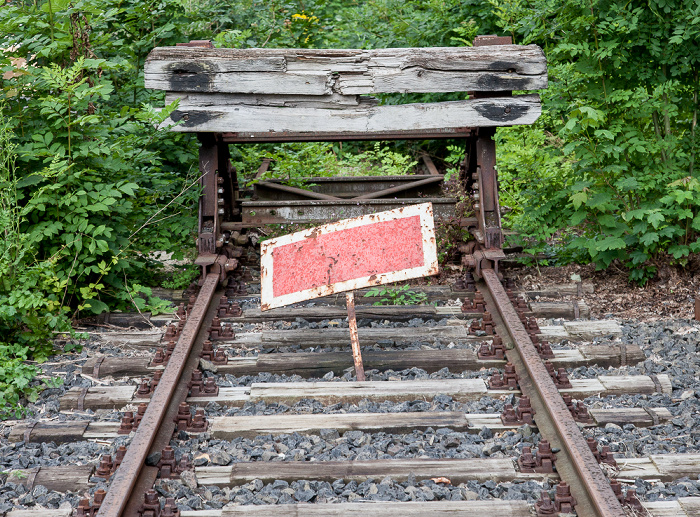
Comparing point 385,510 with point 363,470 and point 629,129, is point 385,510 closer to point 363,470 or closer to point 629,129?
point 363,470

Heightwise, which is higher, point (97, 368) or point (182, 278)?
point (97, 368)

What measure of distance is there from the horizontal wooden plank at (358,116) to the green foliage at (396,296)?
130 cm

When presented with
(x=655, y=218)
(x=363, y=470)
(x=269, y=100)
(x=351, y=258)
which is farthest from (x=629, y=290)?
(x=363, y=470)

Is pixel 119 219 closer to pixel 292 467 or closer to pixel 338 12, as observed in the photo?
pixel 292 467

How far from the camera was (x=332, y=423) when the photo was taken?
3.82m

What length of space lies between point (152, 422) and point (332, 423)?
85 cm

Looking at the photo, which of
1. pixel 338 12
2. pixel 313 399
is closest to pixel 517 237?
pixel 313 399

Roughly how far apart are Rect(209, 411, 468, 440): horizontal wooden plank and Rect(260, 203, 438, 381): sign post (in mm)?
545

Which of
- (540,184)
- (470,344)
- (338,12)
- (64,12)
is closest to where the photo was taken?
(470,344)

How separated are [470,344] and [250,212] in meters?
2.69

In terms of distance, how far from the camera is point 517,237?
6.69 metres

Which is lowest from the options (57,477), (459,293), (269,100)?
(459,293)

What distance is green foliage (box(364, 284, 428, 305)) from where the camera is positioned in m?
5.75

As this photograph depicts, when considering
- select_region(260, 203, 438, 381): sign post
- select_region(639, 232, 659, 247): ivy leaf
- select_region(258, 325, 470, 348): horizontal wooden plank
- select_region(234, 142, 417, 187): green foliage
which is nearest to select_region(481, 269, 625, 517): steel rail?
select_region(258, 325, 470, 348): horizontal wooden plank
